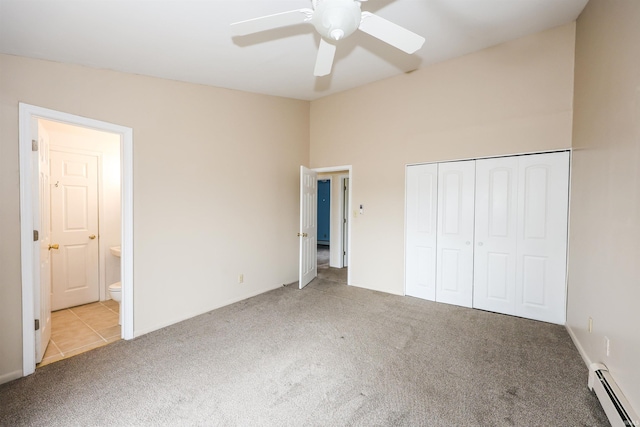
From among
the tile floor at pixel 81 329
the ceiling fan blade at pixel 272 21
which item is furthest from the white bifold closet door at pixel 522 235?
the tile floor at pixel 81 329

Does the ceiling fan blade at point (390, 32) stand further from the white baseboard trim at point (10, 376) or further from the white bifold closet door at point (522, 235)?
the white baseboard trim at point (10, 376)

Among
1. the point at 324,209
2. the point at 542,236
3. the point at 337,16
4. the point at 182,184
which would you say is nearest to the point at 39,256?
the point at 182,184

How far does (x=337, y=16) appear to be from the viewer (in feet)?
4.88

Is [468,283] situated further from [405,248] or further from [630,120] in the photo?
[630,120]

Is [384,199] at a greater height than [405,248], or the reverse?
[384,199]

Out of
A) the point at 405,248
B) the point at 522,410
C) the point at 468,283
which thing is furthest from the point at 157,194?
the point at 468,283

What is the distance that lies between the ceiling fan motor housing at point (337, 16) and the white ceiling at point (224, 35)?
0.82 m

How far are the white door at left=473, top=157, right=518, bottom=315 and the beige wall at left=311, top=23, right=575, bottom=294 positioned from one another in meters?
0.28

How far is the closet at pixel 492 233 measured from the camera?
2.99 metres

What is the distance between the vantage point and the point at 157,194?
297 centimetres

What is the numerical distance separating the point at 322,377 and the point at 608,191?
8.03 feet

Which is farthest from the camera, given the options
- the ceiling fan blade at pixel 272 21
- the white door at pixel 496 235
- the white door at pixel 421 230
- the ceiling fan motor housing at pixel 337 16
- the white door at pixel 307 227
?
Answer: the white door at pixel 307 227

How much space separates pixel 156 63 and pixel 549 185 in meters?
4.19

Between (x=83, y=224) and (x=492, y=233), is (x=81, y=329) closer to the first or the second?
(x=83, y=224)
